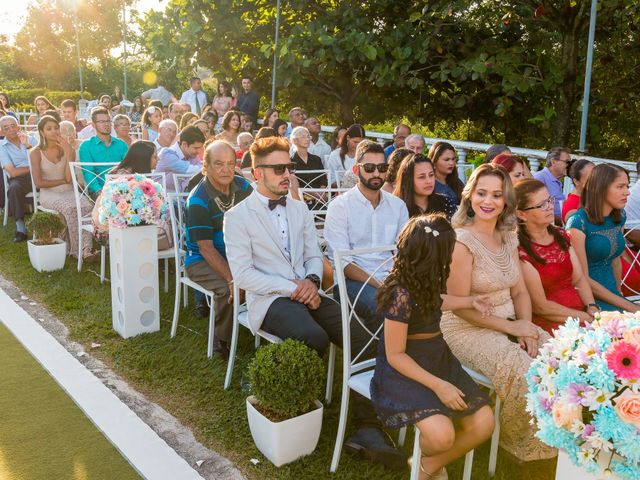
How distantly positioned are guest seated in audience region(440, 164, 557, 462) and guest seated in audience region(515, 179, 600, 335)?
246 mm

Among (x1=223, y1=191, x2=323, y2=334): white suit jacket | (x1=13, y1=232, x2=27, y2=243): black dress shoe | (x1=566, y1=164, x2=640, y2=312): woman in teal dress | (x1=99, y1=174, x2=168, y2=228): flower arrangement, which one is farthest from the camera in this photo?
(x1=13, y1=232, x2=27, y2=243): black dress shoe

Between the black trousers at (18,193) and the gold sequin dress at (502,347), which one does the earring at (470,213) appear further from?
the black trousers at (18,193)

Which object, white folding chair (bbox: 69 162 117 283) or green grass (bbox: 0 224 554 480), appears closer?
green grass (bbox: 0 224 554 480)

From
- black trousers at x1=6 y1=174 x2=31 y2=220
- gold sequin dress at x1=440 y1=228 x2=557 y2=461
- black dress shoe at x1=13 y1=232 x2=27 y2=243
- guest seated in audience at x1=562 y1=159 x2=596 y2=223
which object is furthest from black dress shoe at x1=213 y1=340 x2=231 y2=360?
black trousers at x1=6 y1=174 x2=31 y2=220

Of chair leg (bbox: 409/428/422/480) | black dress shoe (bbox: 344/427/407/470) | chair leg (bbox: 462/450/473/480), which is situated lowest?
black dress shoe (bbox: 344/427/407/470)

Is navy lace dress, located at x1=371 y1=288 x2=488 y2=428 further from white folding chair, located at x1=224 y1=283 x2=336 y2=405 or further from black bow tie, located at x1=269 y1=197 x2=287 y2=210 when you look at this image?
black bow tie, located at x1=269 y1=197 x2=287 y2=210

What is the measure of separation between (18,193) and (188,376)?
4.80m

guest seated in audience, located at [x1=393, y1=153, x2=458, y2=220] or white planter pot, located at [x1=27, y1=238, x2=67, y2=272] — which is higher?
guest seated in audience, located at [x1=393, y1=153, x2=458, y2=220]

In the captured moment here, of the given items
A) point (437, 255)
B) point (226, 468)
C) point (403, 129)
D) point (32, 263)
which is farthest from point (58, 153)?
point (437, 255)

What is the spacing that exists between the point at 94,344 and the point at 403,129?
5.09 metres

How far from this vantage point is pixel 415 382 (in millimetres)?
2652

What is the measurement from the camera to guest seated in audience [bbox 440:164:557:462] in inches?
115

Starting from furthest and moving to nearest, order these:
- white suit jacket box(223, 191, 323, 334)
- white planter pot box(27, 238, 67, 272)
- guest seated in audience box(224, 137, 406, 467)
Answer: white planter pot box(27, 238, 67, 272) < white suit jacket box(223, 191, 323, 334) < guest seated in audience box(224, 137, 406, 467)

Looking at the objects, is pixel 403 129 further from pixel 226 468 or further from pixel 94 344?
pixel 226 468
